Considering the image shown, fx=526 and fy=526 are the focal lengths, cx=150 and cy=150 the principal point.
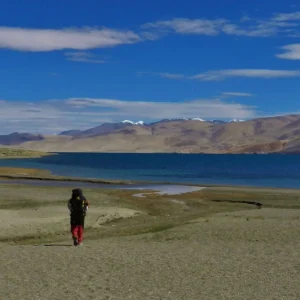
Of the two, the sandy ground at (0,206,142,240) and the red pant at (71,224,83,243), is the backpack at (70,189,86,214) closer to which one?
the red pant at (71,224,83,243)

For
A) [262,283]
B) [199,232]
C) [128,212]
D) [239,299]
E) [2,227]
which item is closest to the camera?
[239,299]

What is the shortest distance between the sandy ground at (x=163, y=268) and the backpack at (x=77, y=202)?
4.89 ft

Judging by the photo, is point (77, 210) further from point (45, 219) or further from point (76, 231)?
point (45, 219)

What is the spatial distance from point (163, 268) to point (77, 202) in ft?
19.3

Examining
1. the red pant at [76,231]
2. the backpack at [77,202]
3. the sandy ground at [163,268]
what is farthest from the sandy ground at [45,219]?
the backpack at [77,202]

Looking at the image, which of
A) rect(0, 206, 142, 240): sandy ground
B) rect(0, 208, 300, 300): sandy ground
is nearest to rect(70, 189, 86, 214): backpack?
rect(0, 208, 300, 300): sandy ground

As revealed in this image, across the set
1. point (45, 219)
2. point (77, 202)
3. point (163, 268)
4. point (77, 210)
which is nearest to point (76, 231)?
point (77, 210)

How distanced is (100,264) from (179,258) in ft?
9.17

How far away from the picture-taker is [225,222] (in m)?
27.6

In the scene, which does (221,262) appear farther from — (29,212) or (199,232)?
(29,212)

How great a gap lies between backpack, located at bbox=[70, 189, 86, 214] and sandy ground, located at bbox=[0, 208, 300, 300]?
149 centimetres

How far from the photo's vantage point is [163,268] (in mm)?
16203

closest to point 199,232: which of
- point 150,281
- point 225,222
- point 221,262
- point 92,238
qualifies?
point 225,222

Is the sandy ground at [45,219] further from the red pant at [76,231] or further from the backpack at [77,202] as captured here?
the backpack at [77,202]
